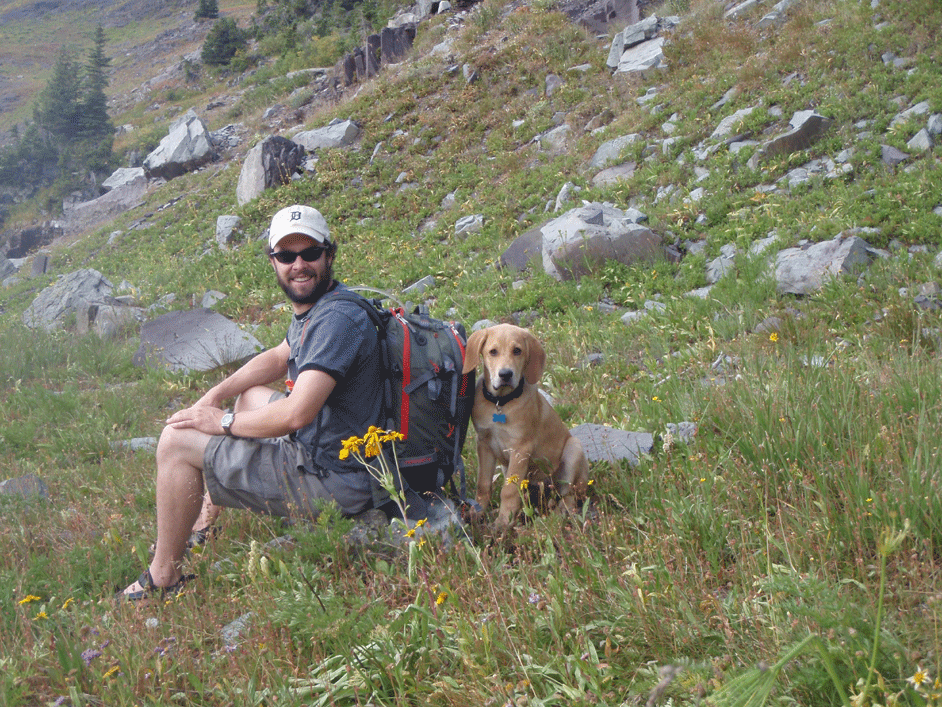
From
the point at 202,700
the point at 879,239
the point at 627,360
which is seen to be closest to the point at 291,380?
the point at 202,700

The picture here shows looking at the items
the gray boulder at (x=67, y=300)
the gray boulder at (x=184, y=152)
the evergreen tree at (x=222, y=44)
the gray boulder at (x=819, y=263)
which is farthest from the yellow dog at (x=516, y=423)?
the evergreen tree at (x=222, y=44)

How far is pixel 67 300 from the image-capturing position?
38.9 ft

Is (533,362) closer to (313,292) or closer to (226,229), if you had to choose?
(313,292)

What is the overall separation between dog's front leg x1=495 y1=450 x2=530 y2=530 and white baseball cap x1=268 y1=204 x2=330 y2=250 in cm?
165

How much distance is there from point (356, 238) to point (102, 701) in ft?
36.3

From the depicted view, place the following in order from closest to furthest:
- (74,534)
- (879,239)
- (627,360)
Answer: (74,534)
(627,360)
(879,239)

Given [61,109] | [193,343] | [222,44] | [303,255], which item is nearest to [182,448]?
[303,255]

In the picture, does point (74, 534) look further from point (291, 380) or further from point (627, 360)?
point (627, 360)

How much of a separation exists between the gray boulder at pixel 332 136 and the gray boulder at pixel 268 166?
78 cm

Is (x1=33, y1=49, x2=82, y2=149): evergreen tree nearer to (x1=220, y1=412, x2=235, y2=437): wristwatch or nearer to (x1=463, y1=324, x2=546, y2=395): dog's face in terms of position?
(x1=220, y1=412, x2=235, y2=437): wristwatch

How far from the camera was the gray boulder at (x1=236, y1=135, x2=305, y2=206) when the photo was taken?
16.1m

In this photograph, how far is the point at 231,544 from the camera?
12.3ft

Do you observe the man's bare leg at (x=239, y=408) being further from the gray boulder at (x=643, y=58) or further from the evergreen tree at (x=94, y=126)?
the evergreen tree at (x=94, y=126)

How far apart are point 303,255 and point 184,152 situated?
829 inches
